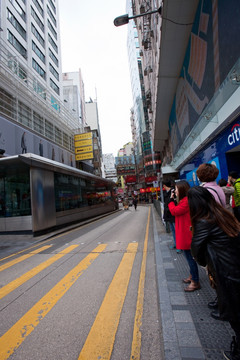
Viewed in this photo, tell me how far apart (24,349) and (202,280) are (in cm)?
296

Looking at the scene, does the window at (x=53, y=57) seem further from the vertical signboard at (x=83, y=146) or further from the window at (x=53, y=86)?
the vertical signboard at (x=83, y=146)

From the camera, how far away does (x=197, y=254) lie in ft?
6.00

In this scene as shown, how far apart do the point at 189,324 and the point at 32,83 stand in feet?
77.3

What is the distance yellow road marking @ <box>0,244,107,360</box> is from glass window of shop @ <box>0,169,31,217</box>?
6770 millimetres

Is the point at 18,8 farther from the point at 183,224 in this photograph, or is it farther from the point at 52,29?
the point at 183,224

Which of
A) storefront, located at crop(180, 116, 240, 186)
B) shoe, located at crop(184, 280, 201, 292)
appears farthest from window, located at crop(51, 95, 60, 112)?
shoe, located at crop(184, 280, 201, 292)

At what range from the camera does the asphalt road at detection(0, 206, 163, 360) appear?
2172mm

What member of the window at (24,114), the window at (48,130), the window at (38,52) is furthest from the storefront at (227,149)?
the window at (38,52)

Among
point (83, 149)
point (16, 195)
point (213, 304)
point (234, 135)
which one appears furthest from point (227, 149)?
point (83, 149)

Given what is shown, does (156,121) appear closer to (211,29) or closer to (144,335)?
(211,29)

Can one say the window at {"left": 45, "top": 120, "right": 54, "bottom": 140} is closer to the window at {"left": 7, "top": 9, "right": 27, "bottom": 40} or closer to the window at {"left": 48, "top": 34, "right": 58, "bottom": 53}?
the window at {"left": 7, "top": 9, "right": 27, "bottom": 40}

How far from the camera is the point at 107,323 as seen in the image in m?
2.61

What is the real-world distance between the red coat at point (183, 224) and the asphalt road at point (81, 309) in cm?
100

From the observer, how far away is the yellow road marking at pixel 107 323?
211 cm
